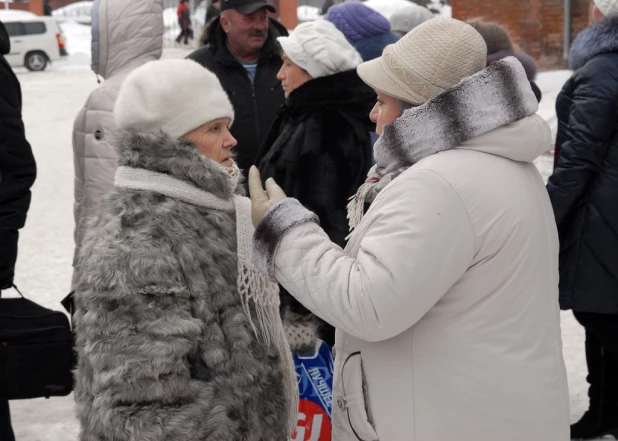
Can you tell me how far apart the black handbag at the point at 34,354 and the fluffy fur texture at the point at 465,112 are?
168 centimetres

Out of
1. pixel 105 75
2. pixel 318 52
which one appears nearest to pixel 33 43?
pixel 105 75

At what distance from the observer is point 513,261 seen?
6.28 ft

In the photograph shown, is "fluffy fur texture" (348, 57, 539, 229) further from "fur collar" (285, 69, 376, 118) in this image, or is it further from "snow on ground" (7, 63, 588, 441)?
"snow on ground" (7, 63, 588, 441)

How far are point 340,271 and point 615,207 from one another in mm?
2122

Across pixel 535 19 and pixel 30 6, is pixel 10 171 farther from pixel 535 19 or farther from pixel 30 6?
pixel 30 6

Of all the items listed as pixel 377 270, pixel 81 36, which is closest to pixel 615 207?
pixel 377 270

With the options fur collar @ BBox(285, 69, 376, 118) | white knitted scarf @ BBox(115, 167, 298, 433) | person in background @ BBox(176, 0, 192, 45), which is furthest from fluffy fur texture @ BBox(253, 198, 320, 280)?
person in background @ BBox(176, 0, 192, 45)

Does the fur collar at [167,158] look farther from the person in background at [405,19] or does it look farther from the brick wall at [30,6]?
the brick wall at [30,6]

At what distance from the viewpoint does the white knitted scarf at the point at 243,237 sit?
7.42 ft

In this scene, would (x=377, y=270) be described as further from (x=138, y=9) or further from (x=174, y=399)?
(x=138, y=9)

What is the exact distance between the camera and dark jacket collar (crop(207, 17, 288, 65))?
4488mm

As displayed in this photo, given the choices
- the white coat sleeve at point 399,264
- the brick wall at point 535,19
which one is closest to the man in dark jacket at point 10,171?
the white coat sleeve at point 399,264

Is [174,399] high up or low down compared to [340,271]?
down

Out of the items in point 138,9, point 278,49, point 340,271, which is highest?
point 340,271
